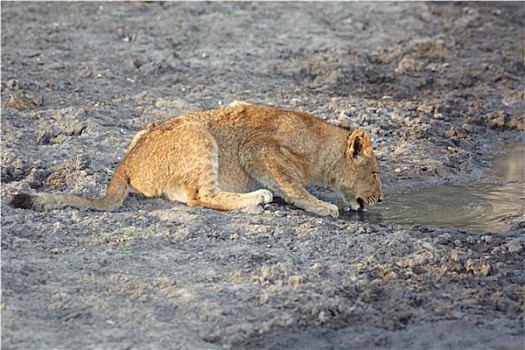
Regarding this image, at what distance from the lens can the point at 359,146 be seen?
8.08 meters

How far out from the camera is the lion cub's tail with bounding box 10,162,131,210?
22.6 feet

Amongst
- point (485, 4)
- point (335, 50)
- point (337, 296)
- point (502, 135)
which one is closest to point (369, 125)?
point (502, 135)

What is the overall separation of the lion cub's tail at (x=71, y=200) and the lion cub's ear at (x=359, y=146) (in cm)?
198

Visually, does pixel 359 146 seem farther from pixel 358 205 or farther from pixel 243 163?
pixel 243 163

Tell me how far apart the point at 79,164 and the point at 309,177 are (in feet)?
6.58

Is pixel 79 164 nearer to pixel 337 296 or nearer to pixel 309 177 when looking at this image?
pixel 309 177

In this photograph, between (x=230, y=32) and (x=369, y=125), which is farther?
(x=230, y=32)

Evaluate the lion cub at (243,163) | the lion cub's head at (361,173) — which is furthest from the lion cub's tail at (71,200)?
the lion cub's head at (361,173)

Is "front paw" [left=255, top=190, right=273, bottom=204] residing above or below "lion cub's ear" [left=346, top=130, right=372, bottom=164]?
below

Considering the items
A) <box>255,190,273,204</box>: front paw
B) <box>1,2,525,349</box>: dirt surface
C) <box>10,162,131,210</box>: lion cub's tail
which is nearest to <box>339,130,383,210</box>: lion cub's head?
<box>1,2,525,349</box>: dirt surface

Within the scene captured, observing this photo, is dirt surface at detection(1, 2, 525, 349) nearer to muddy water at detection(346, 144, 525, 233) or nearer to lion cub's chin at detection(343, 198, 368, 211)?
muddy water at detection(346, 144, 525, 233)

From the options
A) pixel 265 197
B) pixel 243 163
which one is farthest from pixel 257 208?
pixel 243 163

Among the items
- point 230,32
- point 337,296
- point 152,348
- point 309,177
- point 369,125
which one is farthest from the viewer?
point 230,32

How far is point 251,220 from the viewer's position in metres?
7.08
